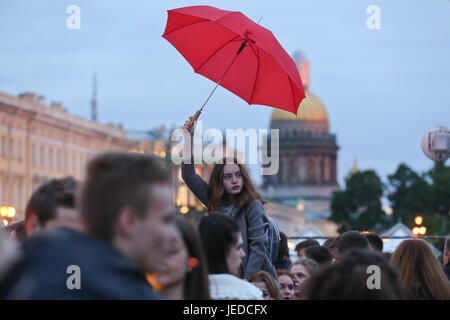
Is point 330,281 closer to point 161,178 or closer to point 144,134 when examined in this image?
point 161,178

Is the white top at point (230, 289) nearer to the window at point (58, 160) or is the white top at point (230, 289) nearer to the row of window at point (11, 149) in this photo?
the row of window at point (11, 149)

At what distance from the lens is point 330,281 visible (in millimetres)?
4512

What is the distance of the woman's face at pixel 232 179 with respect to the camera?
27.8 ft

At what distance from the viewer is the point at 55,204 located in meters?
5.09

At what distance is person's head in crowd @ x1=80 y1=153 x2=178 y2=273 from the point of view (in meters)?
3.68

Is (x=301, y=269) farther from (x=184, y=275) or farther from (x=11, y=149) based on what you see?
(x=11, y=149)

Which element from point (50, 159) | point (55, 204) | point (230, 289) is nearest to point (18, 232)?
point (230, 289)

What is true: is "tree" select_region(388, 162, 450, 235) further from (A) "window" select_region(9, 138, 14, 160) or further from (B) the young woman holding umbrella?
(B) the young woman holding umbrella

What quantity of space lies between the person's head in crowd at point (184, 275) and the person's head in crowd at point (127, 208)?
119cm

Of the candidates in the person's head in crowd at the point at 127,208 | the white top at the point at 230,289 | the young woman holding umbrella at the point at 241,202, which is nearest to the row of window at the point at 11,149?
the young woman holding umbrella at the point at 241,202

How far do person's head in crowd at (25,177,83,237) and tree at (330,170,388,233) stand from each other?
114 metres

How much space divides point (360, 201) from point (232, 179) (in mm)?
116923

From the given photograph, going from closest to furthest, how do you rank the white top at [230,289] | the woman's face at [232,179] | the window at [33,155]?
1. the white top at [230,289]
2. the woman's face at [232,179]
3. the window at [33,155]
